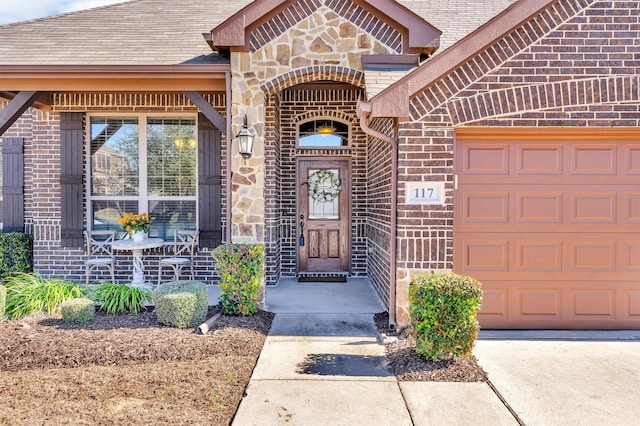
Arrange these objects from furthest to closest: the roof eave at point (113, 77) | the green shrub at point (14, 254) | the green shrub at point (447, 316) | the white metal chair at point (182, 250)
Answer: the green shrub at point (14, 254) → the white metal chair at point (182, 250) → the roof eave at point (113, 77) → the green shrub at point (447, 316)

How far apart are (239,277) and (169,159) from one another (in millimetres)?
3137

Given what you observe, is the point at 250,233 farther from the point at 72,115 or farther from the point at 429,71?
the point at 72,115

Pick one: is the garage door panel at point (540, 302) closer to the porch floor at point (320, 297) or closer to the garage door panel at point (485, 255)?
the garage door panel at point (485, 255)

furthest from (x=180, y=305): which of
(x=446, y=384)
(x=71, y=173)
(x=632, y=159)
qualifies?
(x=632, y=159)

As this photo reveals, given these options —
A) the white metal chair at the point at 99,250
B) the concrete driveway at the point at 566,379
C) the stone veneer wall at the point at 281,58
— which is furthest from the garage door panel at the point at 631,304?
the white metal chair at the point at 99,250

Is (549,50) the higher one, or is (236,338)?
(549,50)

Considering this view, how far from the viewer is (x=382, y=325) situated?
4906 mm

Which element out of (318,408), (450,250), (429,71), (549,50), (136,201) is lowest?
(318,408)

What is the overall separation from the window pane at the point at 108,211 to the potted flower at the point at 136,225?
2.68ft

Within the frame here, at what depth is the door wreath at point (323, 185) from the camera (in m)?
7.90

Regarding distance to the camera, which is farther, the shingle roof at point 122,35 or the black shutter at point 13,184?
the black shutter at point 13,184

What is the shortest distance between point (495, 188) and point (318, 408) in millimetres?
3263

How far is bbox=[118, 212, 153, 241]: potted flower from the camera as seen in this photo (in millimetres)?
6285

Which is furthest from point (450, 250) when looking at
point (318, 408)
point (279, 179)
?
point (279, 179)
